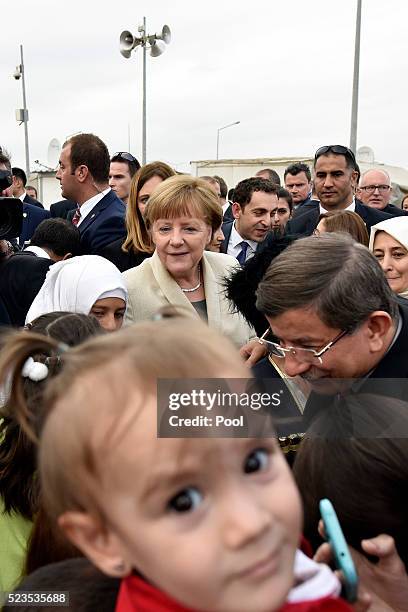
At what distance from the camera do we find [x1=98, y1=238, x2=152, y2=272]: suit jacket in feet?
13.4

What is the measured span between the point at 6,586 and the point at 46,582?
0.47 meters

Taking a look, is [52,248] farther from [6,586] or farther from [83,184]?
[6,586]

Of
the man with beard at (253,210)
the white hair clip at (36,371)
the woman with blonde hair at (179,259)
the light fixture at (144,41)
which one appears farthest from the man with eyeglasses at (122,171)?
the light fixture at (144,41)

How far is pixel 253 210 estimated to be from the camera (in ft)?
17.7

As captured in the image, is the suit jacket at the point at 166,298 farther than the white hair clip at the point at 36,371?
Yes

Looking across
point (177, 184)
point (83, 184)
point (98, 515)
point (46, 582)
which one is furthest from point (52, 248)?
point (98, 515)

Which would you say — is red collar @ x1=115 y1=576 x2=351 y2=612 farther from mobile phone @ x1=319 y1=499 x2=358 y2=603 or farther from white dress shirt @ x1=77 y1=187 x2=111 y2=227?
white dress shirt @ x1=77 y1=187 x2=111 y2=227

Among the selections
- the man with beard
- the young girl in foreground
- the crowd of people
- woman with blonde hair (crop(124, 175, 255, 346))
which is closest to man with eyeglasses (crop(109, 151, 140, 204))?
the man with beard

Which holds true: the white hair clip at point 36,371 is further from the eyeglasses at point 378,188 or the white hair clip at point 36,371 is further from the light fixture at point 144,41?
the light fixture at point 144,41

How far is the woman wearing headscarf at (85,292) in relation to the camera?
9.97 ft

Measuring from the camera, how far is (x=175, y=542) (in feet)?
2.96

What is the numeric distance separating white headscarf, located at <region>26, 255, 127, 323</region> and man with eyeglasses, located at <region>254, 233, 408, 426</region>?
1.17m

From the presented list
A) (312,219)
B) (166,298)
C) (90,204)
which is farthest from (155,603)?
(312,219)

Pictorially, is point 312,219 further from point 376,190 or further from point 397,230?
point 376,190
